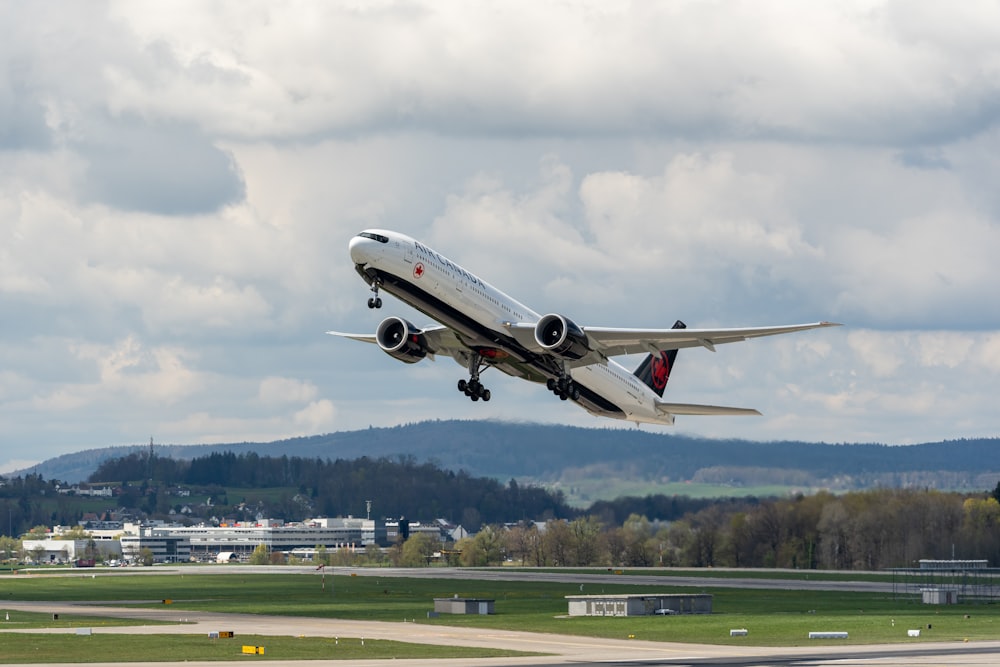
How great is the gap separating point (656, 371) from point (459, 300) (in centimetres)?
3055

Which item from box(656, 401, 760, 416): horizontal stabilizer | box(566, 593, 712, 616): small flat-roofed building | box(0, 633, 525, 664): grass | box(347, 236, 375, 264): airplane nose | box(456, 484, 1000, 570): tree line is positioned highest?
box(347, 236, 375, 264): airplane nose

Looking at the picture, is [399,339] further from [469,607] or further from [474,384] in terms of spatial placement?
[469,607]

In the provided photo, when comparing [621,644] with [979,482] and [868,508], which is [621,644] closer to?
[979,482]

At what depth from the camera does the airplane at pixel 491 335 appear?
241 feet

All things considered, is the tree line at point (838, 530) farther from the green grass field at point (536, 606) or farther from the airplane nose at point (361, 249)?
the airplane nose at point (361, 249)

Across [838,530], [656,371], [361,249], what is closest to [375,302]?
[361,249]

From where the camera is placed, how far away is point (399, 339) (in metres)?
82.7

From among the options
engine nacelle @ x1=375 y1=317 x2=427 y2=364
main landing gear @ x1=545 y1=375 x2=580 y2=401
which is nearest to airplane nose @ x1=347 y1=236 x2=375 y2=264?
engine nacelle @ x1=375 y1=317 x2=427 y2=364

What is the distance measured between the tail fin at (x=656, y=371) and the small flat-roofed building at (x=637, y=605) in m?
14.9

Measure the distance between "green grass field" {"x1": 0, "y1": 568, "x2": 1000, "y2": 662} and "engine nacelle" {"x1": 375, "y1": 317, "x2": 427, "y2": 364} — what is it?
59.7 feet

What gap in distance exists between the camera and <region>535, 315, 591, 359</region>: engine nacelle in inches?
3091

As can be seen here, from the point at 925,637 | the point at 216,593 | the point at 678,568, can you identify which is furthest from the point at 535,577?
the point at 925,637

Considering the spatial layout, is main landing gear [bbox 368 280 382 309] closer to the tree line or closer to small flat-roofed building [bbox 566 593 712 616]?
small flat-roofed building [bbox 566 593 712 616]

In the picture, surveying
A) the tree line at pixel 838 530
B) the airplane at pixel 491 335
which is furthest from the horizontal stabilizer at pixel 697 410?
the tree line at pixel 838 530
